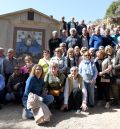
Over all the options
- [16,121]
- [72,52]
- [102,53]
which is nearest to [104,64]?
[102,53]

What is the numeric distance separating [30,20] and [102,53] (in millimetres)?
3588

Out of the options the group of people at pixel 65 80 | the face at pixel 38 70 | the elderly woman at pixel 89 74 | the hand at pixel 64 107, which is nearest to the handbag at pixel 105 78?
the group of people at pixel 65 80

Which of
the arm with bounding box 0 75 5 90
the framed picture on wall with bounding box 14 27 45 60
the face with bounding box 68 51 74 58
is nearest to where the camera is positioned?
the arm with bounding box 0 75 5 90

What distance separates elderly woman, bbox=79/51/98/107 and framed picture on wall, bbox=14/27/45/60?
116 inches

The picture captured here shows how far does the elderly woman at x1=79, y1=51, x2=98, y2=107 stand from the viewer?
9.62 meters

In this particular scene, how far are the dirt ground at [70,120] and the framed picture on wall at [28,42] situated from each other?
10.2 ft

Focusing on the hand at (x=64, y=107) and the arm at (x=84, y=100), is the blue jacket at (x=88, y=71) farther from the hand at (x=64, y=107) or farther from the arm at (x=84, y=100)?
the hand at (x=64, y=107)

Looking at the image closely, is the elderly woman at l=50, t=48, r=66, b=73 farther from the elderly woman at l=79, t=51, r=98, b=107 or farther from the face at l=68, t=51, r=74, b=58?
the elderly woman at l=79, t=51, r=98, b=107

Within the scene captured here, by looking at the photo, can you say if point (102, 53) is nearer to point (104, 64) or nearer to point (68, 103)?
point (104, 64)

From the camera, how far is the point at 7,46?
12266 mm

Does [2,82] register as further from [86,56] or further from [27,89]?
[86,56]

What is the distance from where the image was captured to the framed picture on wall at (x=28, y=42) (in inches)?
481

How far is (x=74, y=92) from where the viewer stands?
30.7ft

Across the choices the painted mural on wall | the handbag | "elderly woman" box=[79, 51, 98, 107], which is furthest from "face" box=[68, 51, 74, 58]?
the painted mural on wall
